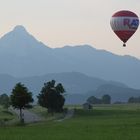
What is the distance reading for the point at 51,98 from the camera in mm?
136500

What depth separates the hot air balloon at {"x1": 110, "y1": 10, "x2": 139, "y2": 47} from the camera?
87875 millimetres

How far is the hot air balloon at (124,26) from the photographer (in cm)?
8788

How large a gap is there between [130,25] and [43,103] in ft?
177

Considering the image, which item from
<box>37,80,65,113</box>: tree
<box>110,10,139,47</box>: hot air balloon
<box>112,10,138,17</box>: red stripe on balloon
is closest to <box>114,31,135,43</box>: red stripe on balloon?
<box>110,10,139,47</box>: hot air balloon

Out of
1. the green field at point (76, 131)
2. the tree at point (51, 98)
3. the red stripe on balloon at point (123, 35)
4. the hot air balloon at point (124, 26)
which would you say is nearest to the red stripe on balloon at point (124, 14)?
the hot air balloon at point (124, 26)

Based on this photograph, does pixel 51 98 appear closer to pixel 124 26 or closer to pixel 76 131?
pixel 124 26

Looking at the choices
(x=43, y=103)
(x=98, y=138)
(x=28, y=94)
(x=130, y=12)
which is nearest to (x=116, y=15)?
(x=130, y=12)

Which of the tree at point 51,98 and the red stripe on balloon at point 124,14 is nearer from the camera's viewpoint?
the red stripe on balloon at point 124,14

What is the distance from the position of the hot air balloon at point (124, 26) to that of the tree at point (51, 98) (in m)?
50.7

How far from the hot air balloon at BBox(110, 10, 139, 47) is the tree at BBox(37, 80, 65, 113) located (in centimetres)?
5066

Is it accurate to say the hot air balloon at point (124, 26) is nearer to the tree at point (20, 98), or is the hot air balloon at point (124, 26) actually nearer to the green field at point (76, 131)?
the green field at point (76, 131)

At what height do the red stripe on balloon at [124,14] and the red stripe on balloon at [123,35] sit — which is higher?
the red stripe on balloon at [124,14]

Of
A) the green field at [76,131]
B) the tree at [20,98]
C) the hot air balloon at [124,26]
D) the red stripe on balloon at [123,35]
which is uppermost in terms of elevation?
the hot air balloon at [124,26]

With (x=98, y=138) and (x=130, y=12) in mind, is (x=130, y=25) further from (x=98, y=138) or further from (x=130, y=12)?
(x=98, y=138)
